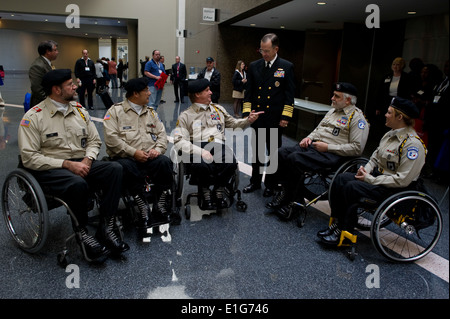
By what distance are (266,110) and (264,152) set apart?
0.45 metres

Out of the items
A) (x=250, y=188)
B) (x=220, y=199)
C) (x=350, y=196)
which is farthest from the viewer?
(x=250, y=188)

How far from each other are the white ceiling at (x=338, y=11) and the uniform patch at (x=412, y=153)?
279 cm

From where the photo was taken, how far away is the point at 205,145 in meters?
3.01

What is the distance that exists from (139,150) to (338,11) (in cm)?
557

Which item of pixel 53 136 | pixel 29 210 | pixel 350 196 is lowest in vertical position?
pixel 29 210

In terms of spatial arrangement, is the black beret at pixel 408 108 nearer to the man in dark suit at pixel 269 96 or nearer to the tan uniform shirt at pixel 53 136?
the man in dark suit at pixel 269 96

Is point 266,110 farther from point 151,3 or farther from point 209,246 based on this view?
point 151,3

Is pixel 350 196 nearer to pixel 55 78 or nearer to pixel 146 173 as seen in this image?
pixel 146 173

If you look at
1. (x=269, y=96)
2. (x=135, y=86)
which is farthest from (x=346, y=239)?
(x=135, y=86)

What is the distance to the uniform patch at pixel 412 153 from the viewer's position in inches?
89.6

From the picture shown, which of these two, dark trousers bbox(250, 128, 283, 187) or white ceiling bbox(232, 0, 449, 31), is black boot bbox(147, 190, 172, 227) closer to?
dark trousers bbox(250, 128, 283, 187)

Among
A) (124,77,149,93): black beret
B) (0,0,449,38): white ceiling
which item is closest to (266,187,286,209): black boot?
(124,77,149,93): black beret

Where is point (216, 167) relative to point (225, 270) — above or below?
above

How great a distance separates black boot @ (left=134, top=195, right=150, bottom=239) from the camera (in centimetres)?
265
